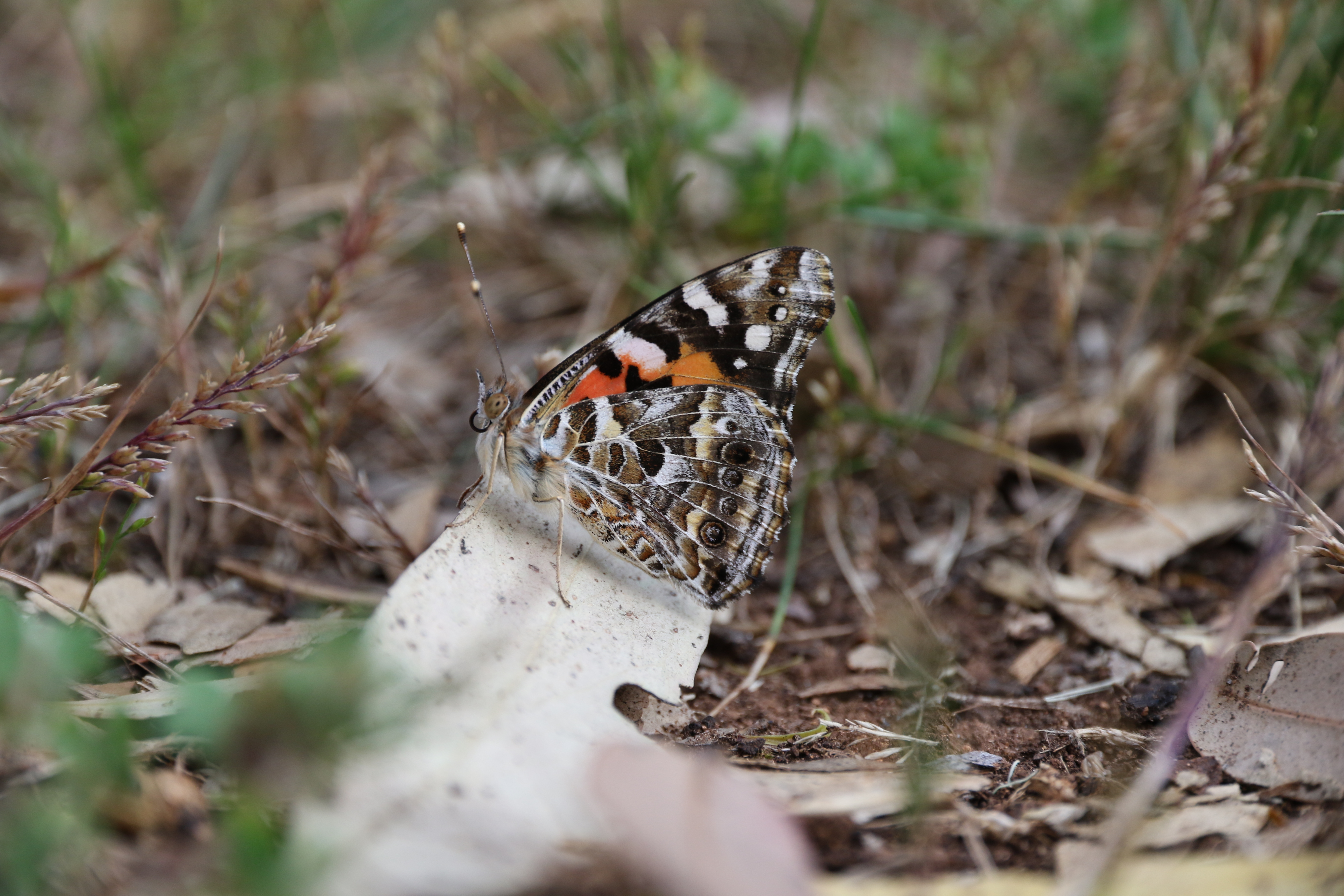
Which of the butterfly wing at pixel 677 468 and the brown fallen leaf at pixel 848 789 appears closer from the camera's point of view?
the brown fallen leaf at pixel 848 789

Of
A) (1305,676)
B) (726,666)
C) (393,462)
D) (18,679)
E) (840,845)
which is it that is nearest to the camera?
(18,679)

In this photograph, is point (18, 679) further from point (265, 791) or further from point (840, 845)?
point (840, 845)

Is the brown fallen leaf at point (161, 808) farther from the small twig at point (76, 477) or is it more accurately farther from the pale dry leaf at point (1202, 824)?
the pale dry leaf at point (1202, 824)

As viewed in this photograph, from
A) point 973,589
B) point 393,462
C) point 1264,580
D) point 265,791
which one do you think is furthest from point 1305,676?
point 393,462

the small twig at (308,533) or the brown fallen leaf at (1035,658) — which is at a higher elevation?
the small twig at (308,533)

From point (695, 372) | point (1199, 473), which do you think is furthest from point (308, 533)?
point (1199, 473)

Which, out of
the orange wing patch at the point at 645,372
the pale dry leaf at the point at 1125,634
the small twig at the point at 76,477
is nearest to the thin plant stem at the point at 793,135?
the orange wing patch at the point at 645,372

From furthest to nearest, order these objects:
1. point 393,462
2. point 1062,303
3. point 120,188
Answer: point 120,188
point 393,462
point 1062,303
